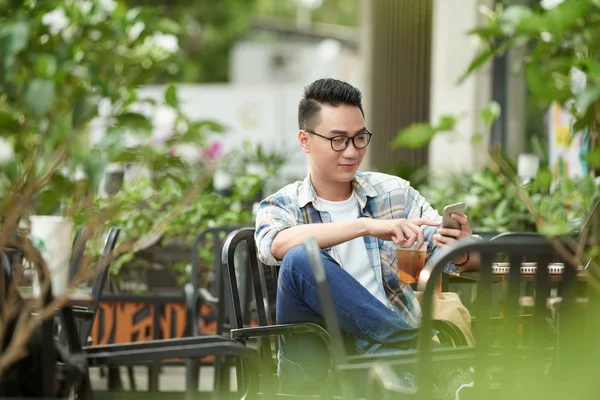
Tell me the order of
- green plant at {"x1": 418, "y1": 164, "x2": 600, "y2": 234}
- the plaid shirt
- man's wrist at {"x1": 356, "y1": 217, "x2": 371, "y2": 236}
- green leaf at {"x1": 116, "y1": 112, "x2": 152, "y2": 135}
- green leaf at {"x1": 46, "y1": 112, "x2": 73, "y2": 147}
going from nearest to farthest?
green leaf at {"x1": 46, "y1": 112, "x2": 73, "y2": 147} → green leaf at {"x1": 116, "y1": 112, "x2": 152, "y2": 135} → man's wrist at {"x1": 356, "y1": 217, "x2": 371, "y2": 236} → the plaid shirt → green plant at {"x1": 418, "y1": 164, "x2": 600, "y2": 234}

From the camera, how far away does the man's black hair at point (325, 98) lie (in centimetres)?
331

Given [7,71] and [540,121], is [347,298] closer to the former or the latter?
[7,71]

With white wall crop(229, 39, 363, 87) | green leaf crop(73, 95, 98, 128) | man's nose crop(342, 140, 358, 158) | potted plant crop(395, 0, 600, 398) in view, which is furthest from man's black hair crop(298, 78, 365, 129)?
white wall crop(229, 39, 363, 87)

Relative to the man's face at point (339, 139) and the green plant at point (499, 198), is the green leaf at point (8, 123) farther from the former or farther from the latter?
the green plant at point (499, 198)

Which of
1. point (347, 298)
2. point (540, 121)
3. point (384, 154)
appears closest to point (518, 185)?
point (347, 298)

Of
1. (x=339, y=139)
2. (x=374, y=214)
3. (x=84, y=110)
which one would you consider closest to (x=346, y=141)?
(x=339, y=139)

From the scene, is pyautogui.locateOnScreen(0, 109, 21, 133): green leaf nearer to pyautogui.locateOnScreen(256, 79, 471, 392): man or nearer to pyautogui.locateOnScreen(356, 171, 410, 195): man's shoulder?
pyautogui.locateOnScreen(256, 79, 471, 392): man

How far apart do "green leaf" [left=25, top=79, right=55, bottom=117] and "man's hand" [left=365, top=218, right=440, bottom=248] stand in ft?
3.96

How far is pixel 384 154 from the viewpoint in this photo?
13.0 metres

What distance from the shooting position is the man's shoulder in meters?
3.41

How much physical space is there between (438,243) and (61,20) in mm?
1262

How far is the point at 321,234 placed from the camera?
9.81 feet

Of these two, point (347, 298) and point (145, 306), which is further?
point (145, 306)

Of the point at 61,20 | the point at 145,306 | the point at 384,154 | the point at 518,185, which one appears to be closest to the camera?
the point at 518,185
